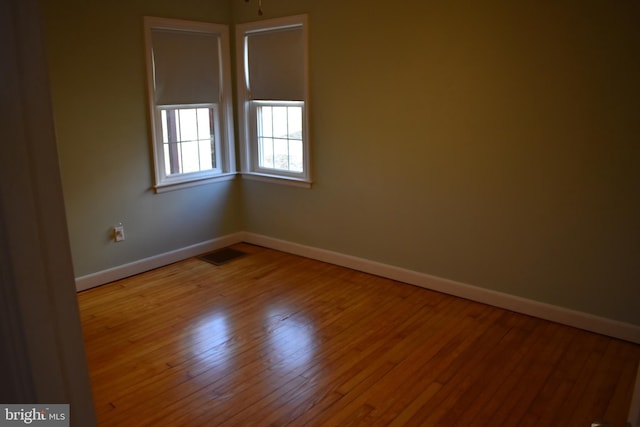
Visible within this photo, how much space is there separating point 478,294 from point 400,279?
0.66 m

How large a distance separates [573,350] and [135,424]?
251 centimetres

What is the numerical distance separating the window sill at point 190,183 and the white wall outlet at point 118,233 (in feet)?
1.47

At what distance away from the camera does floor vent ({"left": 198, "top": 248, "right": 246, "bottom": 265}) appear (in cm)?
465

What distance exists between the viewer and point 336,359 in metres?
2.91

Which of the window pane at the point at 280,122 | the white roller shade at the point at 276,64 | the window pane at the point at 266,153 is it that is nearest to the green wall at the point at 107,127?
the white roller shade at the point at 276,64

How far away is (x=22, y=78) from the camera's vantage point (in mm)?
531

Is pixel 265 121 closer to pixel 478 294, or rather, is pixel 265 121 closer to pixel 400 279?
pixel 400 279

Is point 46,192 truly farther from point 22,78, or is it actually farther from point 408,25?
point 408,25

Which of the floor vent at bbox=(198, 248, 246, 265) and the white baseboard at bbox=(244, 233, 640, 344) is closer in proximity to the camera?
the white baseboard at bbox=(244, 233, 640, 344)

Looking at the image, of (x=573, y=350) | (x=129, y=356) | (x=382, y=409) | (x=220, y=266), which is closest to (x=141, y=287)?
(x=220, y=266)

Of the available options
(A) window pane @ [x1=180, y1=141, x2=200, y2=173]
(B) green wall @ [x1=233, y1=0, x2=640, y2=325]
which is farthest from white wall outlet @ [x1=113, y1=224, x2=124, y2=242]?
(B) green wall @ [x1=233, y1=0, x2=640, y2=325]

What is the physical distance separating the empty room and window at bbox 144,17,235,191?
0.02m

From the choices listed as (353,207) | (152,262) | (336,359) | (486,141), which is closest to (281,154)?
(353,207)

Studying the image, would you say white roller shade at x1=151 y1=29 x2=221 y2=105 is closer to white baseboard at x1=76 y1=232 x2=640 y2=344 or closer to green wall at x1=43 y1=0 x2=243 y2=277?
green wall at x1=43 y1=0 x2=243 y2=277
